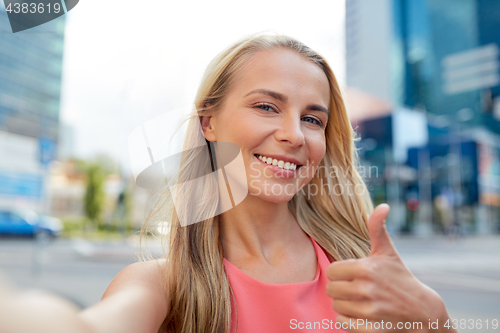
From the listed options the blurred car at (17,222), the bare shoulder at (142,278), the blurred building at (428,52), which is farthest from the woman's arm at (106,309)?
the blurred car at (17,222)

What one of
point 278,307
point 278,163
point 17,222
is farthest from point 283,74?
point 17,222

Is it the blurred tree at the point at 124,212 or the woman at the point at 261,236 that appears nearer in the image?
the woman at the point at 261,236

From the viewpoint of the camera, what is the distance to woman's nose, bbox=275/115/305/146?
85 centimetres

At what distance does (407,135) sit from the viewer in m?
15.6

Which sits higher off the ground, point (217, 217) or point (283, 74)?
point (283, 74)

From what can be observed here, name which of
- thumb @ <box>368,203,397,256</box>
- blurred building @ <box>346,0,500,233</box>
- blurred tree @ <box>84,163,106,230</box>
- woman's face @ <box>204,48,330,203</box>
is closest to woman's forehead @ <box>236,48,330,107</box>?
woman's face @ <box>204,48,330,203</box>

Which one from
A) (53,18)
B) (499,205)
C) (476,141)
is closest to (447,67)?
(53,18)

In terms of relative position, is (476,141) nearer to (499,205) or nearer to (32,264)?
(499,205)

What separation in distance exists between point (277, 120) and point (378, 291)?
1.57 ft

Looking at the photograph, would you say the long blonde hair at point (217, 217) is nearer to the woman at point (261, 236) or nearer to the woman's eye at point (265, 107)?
the woman at point (261, 236)

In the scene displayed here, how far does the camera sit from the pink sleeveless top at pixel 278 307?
88 centimetres

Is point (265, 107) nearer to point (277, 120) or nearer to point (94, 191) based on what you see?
point (277, 120)

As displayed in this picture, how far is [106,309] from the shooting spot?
24.7 inches

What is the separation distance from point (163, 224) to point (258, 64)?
58 cm
